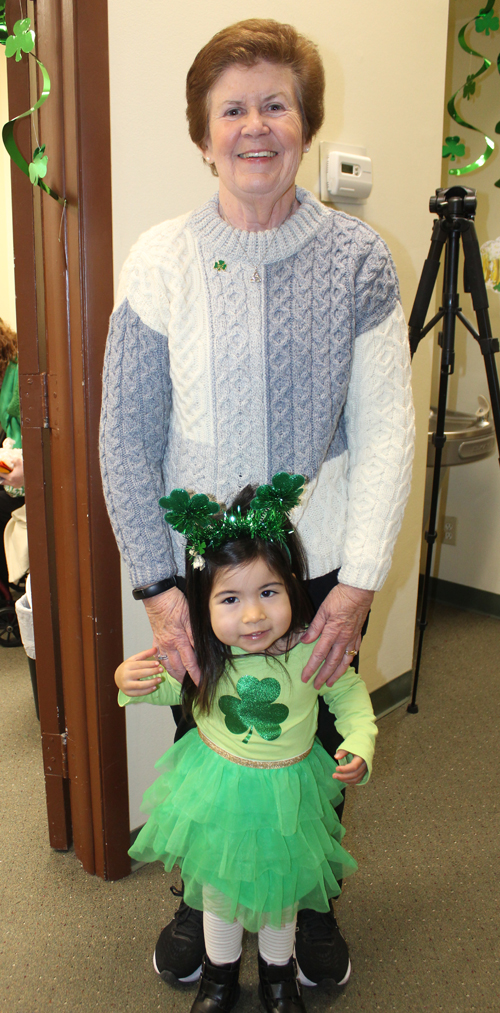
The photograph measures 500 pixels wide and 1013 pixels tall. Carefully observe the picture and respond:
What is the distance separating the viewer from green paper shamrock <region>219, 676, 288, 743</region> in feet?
3.39

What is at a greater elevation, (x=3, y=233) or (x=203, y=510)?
(x=3, y=233)

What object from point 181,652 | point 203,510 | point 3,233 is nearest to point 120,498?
point 203,510

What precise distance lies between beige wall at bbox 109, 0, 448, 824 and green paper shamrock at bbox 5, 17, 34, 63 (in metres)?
0.16

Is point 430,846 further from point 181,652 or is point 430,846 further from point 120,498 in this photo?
point 120,498

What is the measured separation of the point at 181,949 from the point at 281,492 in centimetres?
91

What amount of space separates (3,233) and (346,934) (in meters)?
3.93

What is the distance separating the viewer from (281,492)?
3.08ft

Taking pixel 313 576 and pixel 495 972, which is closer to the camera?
pixel 313 576

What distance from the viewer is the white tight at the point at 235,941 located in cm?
113

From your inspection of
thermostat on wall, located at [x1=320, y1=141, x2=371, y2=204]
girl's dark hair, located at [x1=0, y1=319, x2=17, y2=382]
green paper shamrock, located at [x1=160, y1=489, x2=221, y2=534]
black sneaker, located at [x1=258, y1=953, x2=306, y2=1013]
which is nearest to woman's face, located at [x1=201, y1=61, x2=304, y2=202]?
green paper shamrock, located at [x1=160, y1=489, x2=221, y2=534]

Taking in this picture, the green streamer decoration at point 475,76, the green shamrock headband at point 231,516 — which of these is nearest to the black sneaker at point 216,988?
the green shamrock headband at point 231,516

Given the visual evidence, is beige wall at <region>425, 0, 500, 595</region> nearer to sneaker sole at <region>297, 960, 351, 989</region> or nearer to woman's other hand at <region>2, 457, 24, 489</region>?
woman's other hand at <region>2, 457, 24, 489</region>

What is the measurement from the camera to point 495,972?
1299 millimetres

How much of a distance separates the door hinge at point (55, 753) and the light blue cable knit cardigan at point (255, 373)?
69cm
